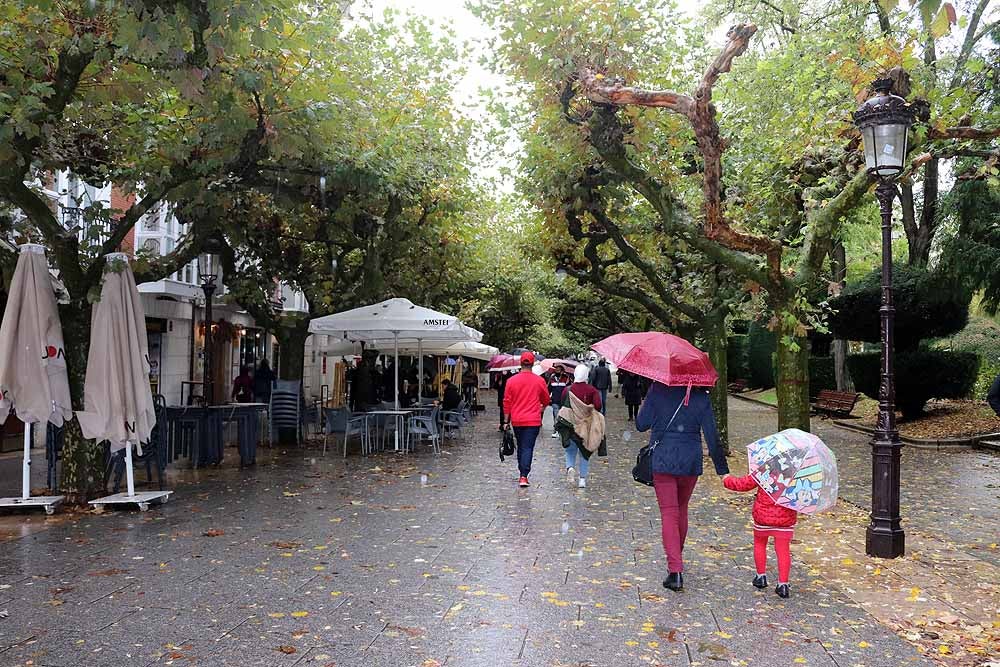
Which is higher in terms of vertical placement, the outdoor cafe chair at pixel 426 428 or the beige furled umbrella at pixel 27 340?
the beige furled umbrella at pixel 27 340

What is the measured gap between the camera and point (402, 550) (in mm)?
7492

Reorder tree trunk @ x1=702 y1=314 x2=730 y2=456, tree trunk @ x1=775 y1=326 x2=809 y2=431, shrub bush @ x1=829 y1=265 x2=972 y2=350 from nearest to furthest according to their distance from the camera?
tree trunk @ x1=775 y1=326 x2=809 y2=431 → tree trunk @ x1=702 y1=314 x2=730 y2=456 → shrub bush @ x1=829 y1=265 x2=972 y2=350

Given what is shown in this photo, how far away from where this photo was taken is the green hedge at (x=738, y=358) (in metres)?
44.3

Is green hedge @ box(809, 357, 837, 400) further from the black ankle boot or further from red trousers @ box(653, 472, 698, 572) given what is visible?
the black ankle boot

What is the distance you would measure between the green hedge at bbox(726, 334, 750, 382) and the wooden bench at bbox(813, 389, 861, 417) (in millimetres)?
18689

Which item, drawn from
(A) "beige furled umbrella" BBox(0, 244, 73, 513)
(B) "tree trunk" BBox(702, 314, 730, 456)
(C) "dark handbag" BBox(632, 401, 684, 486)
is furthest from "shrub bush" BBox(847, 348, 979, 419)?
(A) "beige furled umbrella" BBox(0, 244, 73, 513)

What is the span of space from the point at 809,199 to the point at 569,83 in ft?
12.0

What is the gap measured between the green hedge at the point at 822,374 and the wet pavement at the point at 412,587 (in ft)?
70.7

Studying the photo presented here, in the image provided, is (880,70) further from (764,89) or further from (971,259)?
(971,259)

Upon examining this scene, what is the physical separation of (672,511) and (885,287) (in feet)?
11.3

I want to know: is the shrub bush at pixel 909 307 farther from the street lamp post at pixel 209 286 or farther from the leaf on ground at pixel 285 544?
the leaf on ground at pixel 285 544

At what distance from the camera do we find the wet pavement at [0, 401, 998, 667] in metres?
4.90

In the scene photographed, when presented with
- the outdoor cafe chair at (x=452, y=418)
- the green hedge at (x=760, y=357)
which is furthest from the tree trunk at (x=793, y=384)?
the green hedge at (x=760, y=357)

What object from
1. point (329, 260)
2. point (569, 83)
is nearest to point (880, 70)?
point (569, 83)
